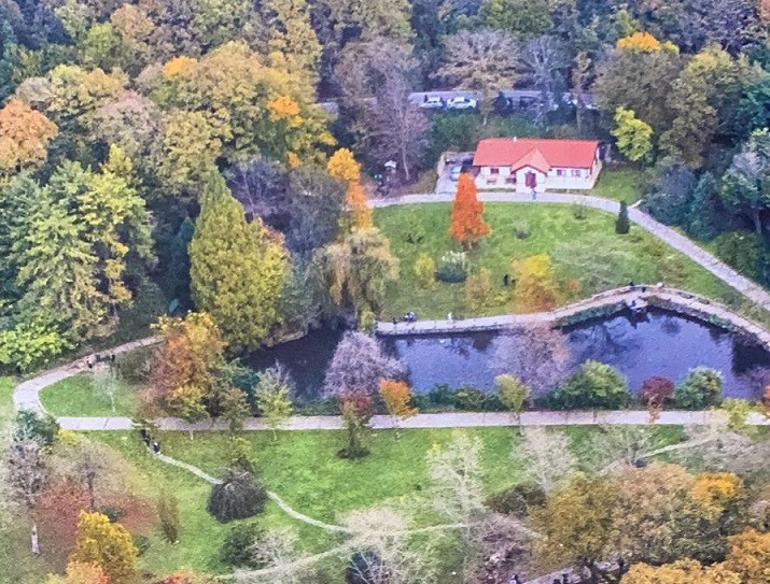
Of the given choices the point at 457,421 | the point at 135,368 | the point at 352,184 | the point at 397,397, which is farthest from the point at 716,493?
the point at 352,184

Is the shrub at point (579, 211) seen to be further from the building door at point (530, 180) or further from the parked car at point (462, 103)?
the parked car at point (462, 103)

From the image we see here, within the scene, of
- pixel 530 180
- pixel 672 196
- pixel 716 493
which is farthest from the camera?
pixel 530 180

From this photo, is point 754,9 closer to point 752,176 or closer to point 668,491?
point 752,176

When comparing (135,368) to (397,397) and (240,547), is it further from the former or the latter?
(240,547)

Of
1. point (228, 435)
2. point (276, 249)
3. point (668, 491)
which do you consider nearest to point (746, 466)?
point (668, 491)

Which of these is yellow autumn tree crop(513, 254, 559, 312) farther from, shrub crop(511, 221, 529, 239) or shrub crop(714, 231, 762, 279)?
shrub crop(714, 231, 762, 279)

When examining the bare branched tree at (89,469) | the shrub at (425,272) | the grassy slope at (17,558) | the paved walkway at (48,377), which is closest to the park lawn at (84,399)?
the paved walkway at (48,377)

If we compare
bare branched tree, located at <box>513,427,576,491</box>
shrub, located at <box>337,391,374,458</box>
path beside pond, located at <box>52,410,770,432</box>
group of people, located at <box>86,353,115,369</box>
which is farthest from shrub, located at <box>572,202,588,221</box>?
group of people, located at <box>86,353,115,369</box>
